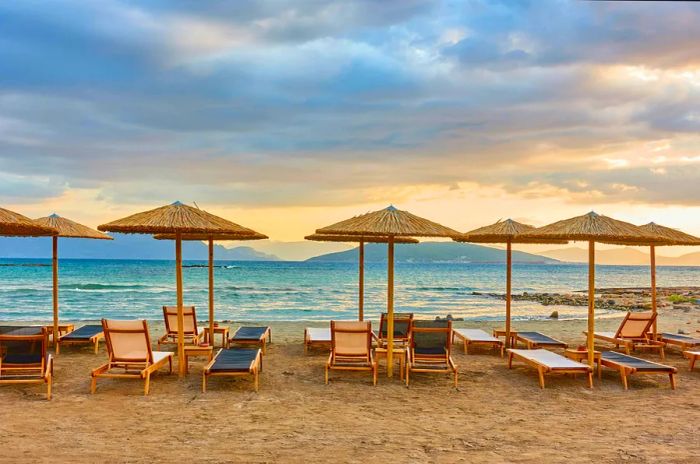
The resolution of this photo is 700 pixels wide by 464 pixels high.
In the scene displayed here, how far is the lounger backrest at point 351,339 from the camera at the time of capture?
7.13m

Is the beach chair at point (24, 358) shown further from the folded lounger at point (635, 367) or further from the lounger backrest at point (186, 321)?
the folded lounger at point (635, 367)

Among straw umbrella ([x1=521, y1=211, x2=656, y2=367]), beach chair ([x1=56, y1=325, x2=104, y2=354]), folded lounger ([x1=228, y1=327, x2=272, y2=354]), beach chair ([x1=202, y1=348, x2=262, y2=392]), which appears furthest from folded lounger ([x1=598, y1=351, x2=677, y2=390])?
beach chair ([x1=56, y1=325, x2=104, y2=354])

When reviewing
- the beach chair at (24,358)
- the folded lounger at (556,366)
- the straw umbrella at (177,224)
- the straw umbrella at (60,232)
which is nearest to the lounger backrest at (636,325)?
the folded lounger at (556,366)

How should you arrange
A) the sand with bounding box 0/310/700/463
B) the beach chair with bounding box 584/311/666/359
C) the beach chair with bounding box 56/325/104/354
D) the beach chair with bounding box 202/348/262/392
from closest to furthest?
the sand with bounding box 0/310/700/463, the beach chair with bounding box 202/348/262/392, the beach chair with bounding box 56/325/104/354, the beach chair with bounding box 584/311/666/359

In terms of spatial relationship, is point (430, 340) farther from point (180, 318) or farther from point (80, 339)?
point (80, 339)

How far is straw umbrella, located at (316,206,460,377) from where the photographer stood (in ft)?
21.8

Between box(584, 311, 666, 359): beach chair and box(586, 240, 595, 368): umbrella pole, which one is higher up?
box(586, 240, 595, 368): umbrella pole

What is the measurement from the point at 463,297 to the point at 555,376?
27054 millimetres

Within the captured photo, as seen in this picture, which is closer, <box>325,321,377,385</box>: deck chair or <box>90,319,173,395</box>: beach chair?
<box>90,319,173,395</box>: beach chair

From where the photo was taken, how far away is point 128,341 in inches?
265

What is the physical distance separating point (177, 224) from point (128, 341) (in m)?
1.56

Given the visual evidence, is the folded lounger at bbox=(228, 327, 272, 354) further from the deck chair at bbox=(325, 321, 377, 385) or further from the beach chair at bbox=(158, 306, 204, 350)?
the deck chair at bbox=(325, 321, 377, 385)

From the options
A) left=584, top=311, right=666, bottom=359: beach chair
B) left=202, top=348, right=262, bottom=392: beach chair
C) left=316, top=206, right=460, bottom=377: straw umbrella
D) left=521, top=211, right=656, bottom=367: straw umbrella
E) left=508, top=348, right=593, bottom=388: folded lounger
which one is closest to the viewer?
left=202, top=348, right=262, bottom=392: beach chair

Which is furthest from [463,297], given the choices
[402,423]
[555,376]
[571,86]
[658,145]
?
[402,423]
